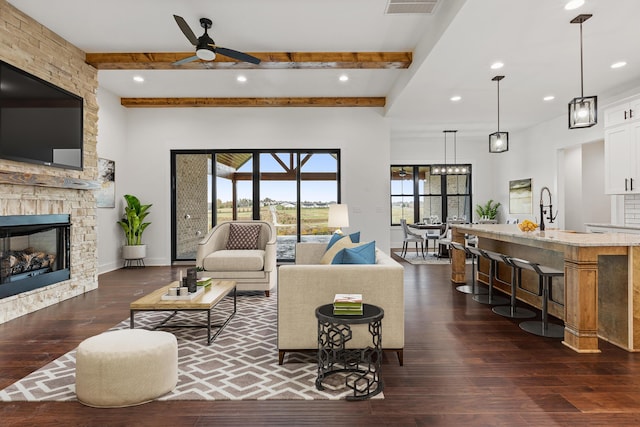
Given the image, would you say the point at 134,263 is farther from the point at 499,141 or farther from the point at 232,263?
the point at 499,141

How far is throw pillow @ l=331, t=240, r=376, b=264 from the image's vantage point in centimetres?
286

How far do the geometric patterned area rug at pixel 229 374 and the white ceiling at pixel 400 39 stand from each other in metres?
3.25

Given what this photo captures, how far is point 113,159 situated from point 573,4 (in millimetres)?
7066

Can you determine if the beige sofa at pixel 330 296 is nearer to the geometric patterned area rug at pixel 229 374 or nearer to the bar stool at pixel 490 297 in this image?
the geometric patterned area rug at pixel 229 374

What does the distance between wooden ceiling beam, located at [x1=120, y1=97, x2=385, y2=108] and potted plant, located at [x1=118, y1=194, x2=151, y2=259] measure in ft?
5.98

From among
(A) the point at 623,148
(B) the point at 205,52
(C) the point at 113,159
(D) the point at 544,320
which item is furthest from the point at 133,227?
(A) the point at 623,148

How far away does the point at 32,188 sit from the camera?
4328 mm

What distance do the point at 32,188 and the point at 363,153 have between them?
5.31 m

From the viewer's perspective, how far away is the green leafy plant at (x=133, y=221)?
279 inches

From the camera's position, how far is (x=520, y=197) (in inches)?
362

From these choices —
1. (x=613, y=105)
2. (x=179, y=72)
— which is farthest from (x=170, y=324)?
(x=613, y=105)

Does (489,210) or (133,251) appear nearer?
(133,251)

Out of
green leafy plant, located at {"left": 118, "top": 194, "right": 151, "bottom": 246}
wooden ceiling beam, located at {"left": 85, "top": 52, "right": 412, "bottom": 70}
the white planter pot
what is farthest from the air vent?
the white planter pot

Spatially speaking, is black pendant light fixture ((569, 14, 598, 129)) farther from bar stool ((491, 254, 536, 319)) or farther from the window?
the window
